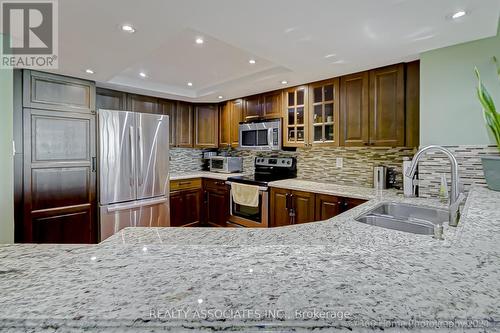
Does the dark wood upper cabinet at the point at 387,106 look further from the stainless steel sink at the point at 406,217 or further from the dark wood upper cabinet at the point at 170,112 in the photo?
the dark wood upper cabinet at the point at 170,112

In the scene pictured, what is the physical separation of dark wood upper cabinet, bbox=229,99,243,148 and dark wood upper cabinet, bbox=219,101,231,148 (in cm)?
8

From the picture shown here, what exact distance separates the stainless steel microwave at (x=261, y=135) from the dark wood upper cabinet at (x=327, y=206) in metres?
1.11

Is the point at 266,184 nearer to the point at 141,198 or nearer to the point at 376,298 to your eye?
the point at 141,198

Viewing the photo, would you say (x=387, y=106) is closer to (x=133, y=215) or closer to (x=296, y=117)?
(x=296, y=117)

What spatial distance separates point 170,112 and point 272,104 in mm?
1718

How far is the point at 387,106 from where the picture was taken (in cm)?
265

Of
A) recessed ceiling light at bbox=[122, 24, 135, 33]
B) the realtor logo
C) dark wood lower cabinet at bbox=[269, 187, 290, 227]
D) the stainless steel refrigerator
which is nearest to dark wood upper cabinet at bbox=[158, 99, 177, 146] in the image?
the stainless steel refrigerator

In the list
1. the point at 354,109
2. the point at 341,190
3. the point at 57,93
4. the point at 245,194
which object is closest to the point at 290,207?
the point at 341,190

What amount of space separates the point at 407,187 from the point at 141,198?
3089 millimetres

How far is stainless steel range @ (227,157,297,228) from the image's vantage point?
3.42m

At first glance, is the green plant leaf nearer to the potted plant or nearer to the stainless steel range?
the potted plant

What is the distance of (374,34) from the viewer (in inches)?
76.2

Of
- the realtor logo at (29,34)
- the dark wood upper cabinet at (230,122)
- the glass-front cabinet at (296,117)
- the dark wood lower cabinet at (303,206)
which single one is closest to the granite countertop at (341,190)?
the dark wood lower cabinet at (303,206)

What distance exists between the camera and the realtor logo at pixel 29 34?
1607 millimetres
